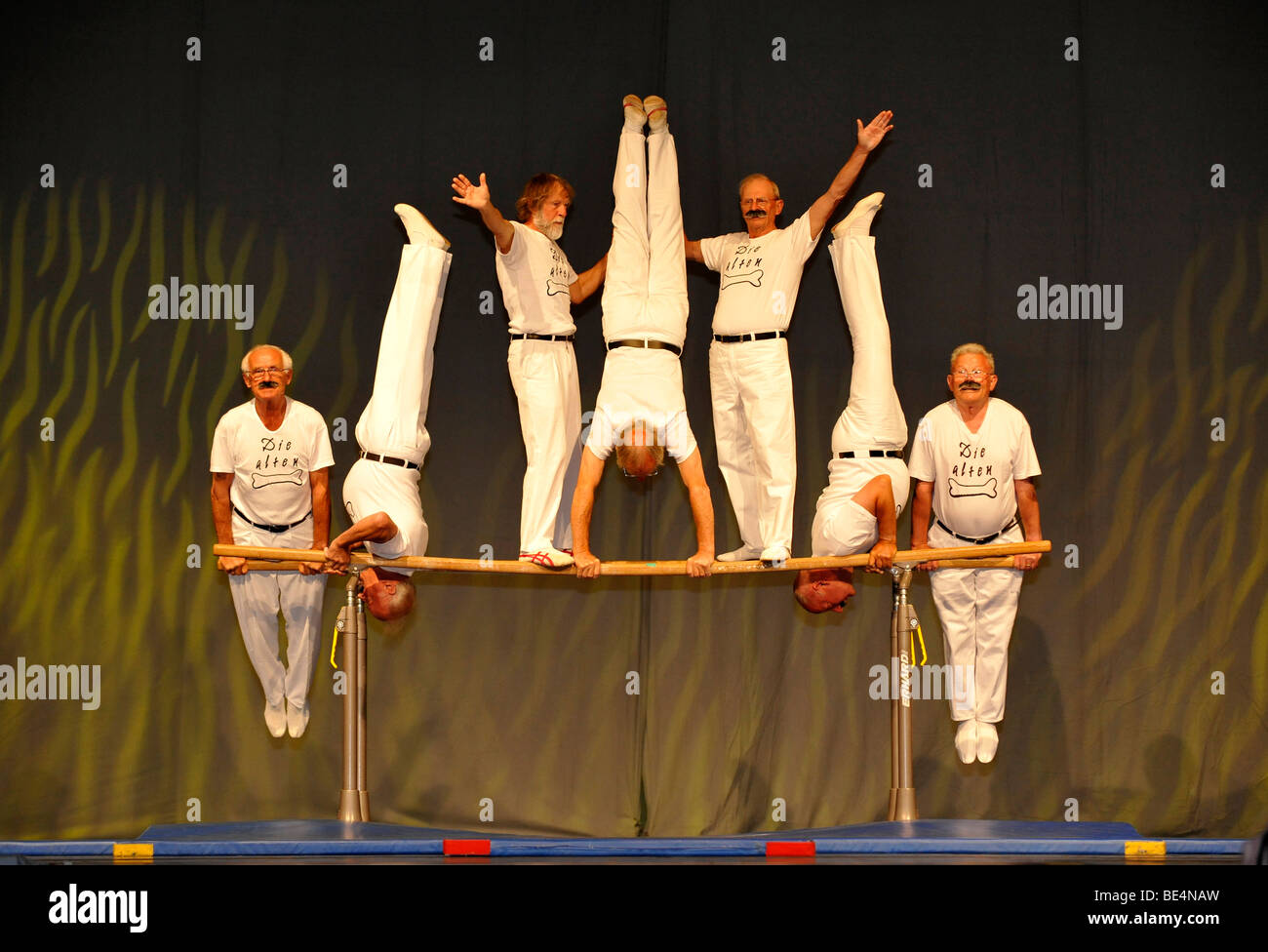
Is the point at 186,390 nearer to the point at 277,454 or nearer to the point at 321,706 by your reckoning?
the point at 277,454

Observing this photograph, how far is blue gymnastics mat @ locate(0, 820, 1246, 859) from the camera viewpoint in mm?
4898

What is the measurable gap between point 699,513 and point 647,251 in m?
1.31

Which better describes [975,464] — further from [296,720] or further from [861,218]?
[296,720]

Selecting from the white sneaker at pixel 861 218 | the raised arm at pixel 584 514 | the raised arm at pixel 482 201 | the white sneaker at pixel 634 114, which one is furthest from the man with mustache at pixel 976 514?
the raised arm at pixel 482 201

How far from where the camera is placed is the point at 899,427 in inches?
247

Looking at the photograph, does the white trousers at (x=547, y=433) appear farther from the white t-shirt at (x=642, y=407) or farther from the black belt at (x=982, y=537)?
the black belt at (x=982, y=537)

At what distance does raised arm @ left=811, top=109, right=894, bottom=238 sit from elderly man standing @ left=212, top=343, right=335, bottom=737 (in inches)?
101

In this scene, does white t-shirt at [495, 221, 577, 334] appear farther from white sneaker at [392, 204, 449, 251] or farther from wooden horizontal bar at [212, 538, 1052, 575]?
wooden horizontal bar at [212, 538, 1052, 575]

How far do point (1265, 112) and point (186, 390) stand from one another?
5736 millimetres

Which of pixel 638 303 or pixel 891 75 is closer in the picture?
pixel 638 303

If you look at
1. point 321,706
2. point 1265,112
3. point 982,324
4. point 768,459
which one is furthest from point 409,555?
point 1265,112

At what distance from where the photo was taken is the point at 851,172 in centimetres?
618

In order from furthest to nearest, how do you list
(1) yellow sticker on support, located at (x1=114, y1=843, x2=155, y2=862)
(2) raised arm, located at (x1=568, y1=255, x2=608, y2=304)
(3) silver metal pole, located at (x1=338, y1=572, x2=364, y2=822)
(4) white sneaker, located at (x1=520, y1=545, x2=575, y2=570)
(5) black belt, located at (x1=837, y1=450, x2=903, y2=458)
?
(2) raised arm, located at (x1=568, y1=255, x2=608, y2=304) < (5) black belt, located at (x1=837, y1=450, x2=903, y2=458) < (4) white sneaker, located at (x1=520, y1=545, x2=575, y2=570) < (3) silver metal pole, located at (x1=338, y1=572, x2=364, y2=822) < (1) yellow sticker on support, located at (x1=114, y1=843, x2=155, y2=862)

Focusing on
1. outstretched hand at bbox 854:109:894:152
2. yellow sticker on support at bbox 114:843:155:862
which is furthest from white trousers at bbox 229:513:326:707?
outstretched hand at bbox 854:109:894:152
